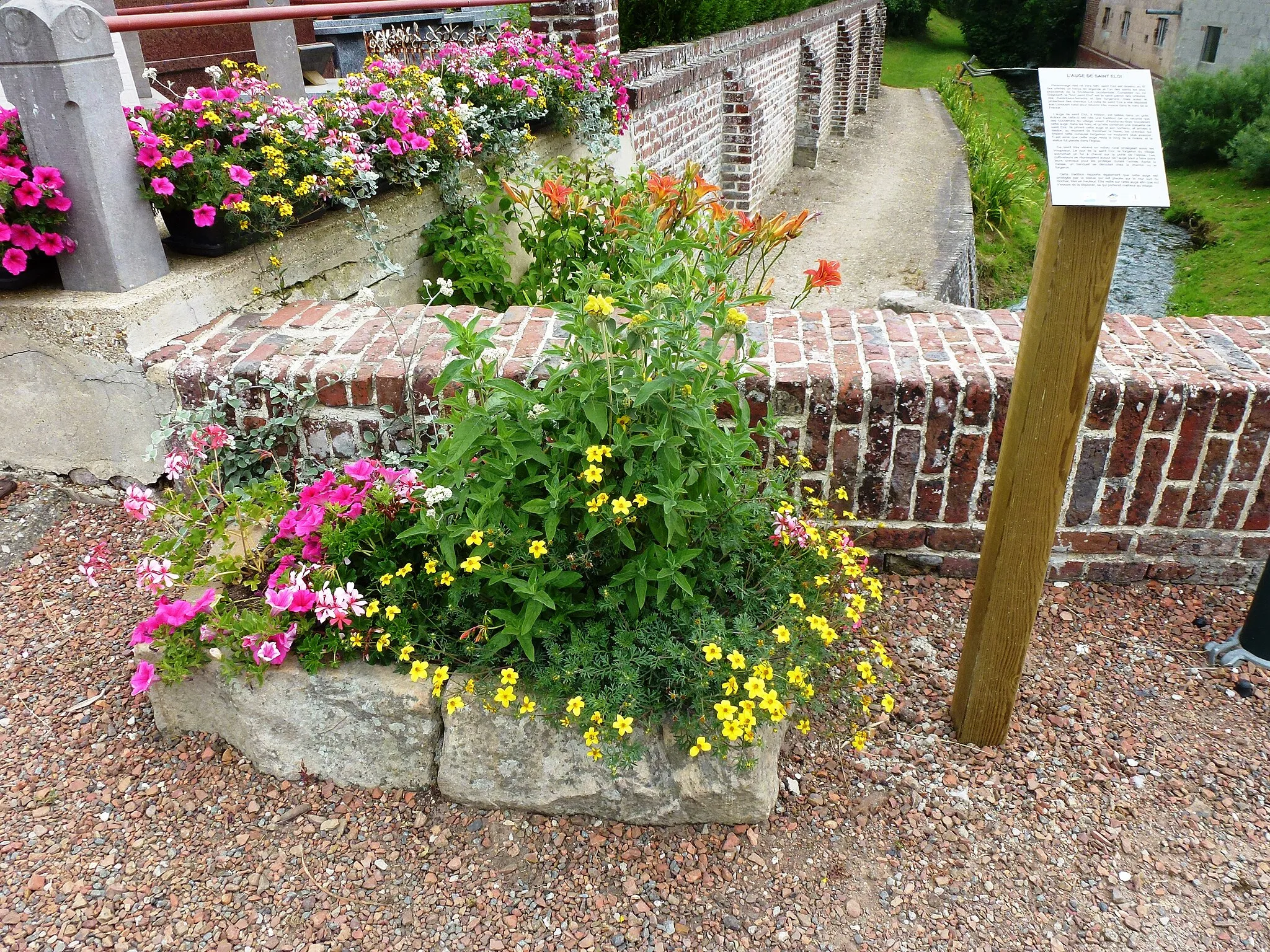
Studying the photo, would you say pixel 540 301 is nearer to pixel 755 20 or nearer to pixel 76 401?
pixel 76 401

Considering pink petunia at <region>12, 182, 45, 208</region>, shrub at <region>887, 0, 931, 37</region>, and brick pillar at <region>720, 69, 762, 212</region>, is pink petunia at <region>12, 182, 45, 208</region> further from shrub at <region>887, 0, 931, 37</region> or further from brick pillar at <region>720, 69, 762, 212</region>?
shrub at <region>887, 0, 931, 37</region>

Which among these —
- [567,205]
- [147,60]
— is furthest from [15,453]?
[147,60]

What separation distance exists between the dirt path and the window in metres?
11.7

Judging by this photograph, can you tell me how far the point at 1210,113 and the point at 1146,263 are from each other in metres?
7.68

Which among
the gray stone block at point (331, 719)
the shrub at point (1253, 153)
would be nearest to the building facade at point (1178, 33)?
the shrub at point (1253, 153)

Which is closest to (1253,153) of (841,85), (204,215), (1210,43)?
(841,85)

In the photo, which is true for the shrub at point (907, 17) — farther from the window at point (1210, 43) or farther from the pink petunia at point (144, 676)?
the pink petunia at point (144, 676)

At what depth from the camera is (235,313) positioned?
3105 mm

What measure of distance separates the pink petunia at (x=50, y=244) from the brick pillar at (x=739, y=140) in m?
6.93

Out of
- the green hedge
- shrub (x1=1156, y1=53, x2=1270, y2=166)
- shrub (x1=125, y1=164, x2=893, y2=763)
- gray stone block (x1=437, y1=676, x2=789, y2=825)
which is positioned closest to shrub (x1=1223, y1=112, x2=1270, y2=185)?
shrub (x1=1156, y1=53, x2=1270, y2=166)

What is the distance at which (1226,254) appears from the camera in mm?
11508

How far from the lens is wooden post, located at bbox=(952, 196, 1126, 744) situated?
70.6 inches

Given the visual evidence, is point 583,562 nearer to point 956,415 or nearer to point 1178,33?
point 956,415

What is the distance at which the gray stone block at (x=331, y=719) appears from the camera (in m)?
2.01
